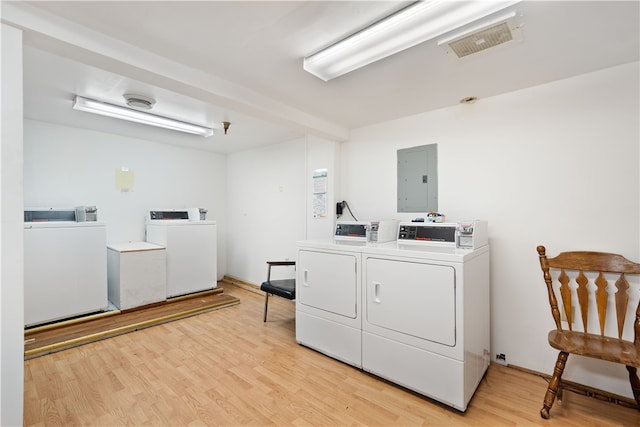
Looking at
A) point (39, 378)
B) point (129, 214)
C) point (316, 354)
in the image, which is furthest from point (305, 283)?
point (129, 214)

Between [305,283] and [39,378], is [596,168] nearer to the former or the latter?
[305,283]

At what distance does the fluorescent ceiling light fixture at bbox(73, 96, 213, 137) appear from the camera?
272cm

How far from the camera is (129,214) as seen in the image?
13.8 feet

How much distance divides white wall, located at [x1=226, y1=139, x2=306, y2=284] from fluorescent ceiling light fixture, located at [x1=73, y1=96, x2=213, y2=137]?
1111mm

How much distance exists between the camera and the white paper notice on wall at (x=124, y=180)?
13.4 feet

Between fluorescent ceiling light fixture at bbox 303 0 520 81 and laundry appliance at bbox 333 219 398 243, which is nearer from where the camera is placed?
fluorescent ceiling light fixture at bbox 303 0 520 81

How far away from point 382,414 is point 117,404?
68.4 inches

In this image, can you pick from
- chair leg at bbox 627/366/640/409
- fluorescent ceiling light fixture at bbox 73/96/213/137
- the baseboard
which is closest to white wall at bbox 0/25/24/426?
fluorescent ceiling light fixture at bbox 73/96/213/137

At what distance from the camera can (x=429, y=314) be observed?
1985mm

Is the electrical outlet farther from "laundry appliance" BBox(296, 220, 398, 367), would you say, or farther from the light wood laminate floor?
"laundry appliance" BBox(296, 220, 398, 367)

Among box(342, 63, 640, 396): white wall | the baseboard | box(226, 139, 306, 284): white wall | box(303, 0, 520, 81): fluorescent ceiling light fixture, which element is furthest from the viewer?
the baseboard

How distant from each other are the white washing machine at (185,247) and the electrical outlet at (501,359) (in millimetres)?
3715

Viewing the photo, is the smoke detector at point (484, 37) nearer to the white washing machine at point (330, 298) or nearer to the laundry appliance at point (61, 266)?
the white washing machine at point (330, 298)

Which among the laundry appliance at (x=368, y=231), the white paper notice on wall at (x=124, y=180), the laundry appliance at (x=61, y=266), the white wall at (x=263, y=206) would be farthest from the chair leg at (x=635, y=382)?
the white paper notice on wall at (x=124, y=180)
